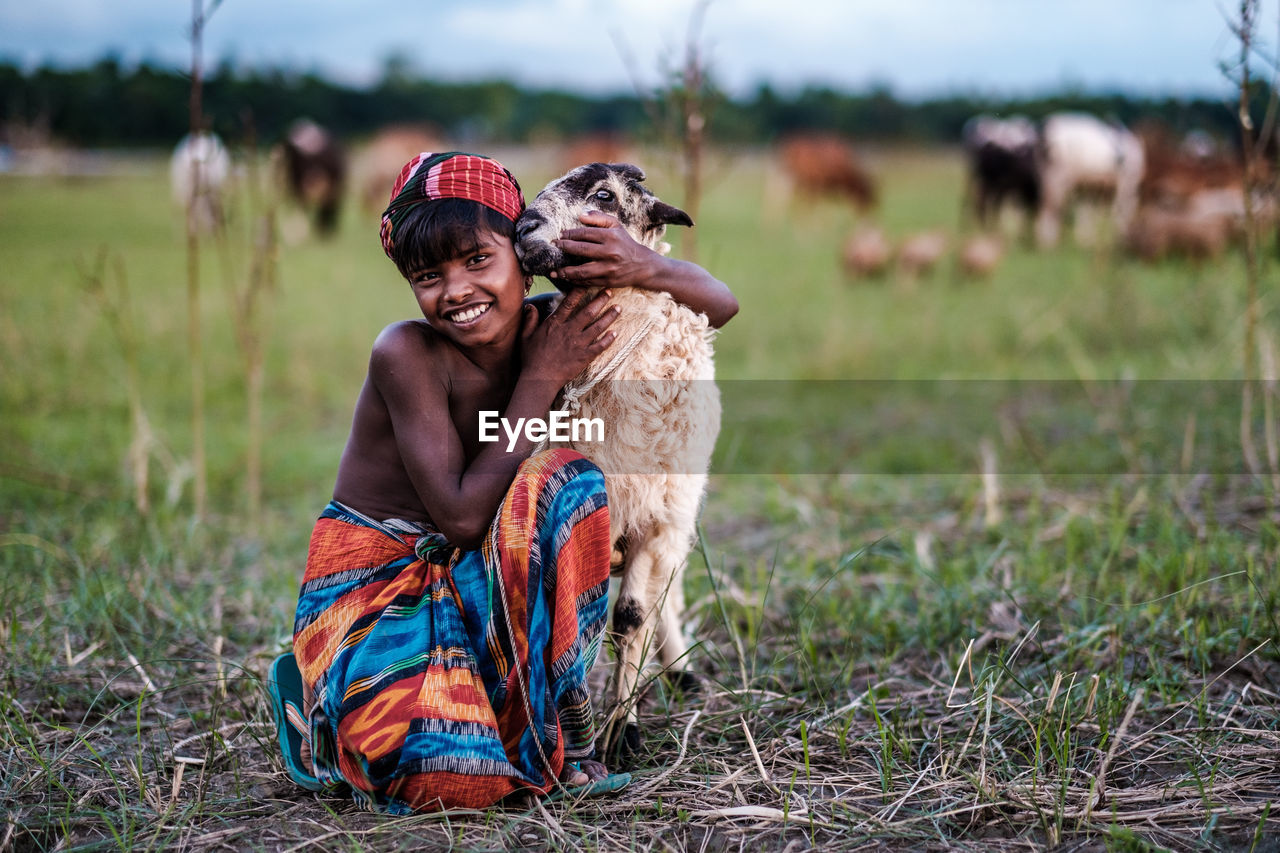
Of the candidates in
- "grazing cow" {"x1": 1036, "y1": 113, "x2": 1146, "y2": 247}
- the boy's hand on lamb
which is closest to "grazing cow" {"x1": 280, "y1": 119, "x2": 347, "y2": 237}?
"grazing cow" {"x1": 1036, "y1": 113, "x2": 1146, "y2": 247}

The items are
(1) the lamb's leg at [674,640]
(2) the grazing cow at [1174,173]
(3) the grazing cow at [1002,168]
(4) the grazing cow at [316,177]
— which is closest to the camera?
(1) the lamb's leg at [674,640]

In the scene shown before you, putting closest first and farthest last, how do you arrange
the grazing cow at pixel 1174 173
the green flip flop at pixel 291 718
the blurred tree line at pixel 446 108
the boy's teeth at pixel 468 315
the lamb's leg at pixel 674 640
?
1. the boy's teeth at pixel 468 315
2. the green flip flop at pixel 291 718
3. the lamb's leg at pixel 674 640
4. the blurred tree line at pixel 446 108
5. the grazing cow at pixel 1174 173

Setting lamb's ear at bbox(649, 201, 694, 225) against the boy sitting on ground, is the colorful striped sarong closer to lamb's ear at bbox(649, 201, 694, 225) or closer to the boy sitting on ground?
the boy sitting on ground

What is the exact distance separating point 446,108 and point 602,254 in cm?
3495

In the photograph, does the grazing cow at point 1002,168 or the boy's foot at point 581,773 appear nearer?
the boy's foot at point 581,773

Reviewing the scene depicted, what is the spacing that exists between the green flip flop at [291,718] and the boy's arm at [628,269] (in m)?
1.16

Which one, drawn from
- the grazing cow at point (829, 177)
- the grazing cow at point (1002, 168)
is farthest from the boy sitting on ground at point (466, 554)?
the grazing cow at point (829, 177)

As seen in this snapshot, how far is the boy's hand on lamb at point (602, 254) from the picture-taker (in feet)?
6.84

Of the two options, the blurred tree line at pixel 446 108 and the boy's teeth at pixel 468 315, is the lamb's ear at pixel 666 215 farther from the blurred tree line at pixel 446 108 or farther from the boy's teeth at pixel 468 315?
the blurred tree line at pixel 446 108

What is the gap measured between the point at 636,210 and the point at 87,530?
2.93m

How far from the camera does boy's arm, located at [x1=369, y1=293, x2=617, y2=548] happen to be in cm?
207

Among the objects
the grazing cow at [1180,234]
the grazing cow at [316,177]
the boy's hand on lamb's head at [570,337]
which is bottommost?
the boy's hand on lamb's head at [570,337]

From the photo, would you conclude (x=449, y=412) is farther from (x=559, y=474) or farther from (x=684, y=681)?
(x=684, y=681)

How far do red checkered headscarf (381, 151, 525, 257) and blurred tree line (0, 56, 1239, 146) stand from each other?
174cm
